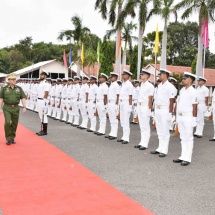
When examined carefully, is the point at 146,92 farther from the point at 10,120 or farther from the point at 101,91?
the point at 10,120

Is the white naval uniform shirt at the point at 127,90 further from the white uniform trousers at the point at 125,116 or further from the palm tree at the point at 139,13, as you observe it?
the palm tree at the point at 139,13

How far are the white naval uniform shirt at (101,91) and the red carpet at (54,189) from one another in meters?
3.19

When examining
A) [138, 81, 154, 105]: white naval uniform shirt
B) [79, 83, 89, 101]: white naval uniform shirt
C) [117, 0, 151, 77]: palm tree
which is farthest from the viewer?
[117, 0, 151, 77]: palm tree

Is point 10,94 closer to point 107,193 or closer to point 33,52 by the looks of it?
point 107,193

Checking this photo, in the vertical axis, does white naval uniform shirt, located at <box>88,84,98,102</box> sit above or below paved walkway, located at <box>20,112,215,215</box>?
above

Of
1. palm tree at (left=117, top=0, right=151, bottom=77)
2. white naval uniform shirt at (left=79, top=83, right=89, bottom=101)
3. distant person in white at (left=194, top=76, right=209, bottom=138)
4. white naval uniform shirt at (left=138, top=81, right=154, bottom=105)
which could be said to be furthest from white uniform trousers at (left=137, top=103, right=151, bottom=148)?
palm tree at (left=117, top=0, right=151, bottom=77)

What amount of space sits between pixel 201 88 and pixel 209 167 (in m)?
4.62

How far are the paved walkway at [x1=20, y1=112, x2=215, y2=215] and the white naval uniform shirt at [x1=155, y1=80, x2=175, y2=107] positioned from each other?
120cm

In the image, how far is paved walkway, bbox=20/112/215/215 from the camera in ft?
14.8

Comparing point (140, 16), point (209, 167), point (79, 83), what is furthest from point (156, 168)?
point (140, 16)

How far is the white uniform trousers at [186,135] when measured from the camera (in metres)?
6.79

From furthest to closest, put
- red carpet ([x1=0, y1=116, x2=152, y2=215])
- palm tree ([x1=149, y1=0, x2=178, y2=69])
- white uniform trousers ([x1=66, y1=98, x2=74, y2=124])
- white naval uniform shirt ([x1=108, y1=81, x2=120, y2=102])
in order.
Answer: palm tree ([x1=149, y1=0, x2=178, y2=69])
white uniform trousers ([x1=66, y1=98, x2=74, y2=124])
white naval uniform shirt ([x1=108, y1=81, x2=120, y2=102])
red carpet ([x1=0, y1=116, x2=152, y2=215])

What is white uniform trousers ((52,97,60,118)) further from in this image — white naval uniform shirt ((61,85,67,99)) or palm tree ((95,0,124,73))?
palm tree ((95,0,124,73))

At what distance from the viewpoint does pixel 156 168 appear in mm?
6395
